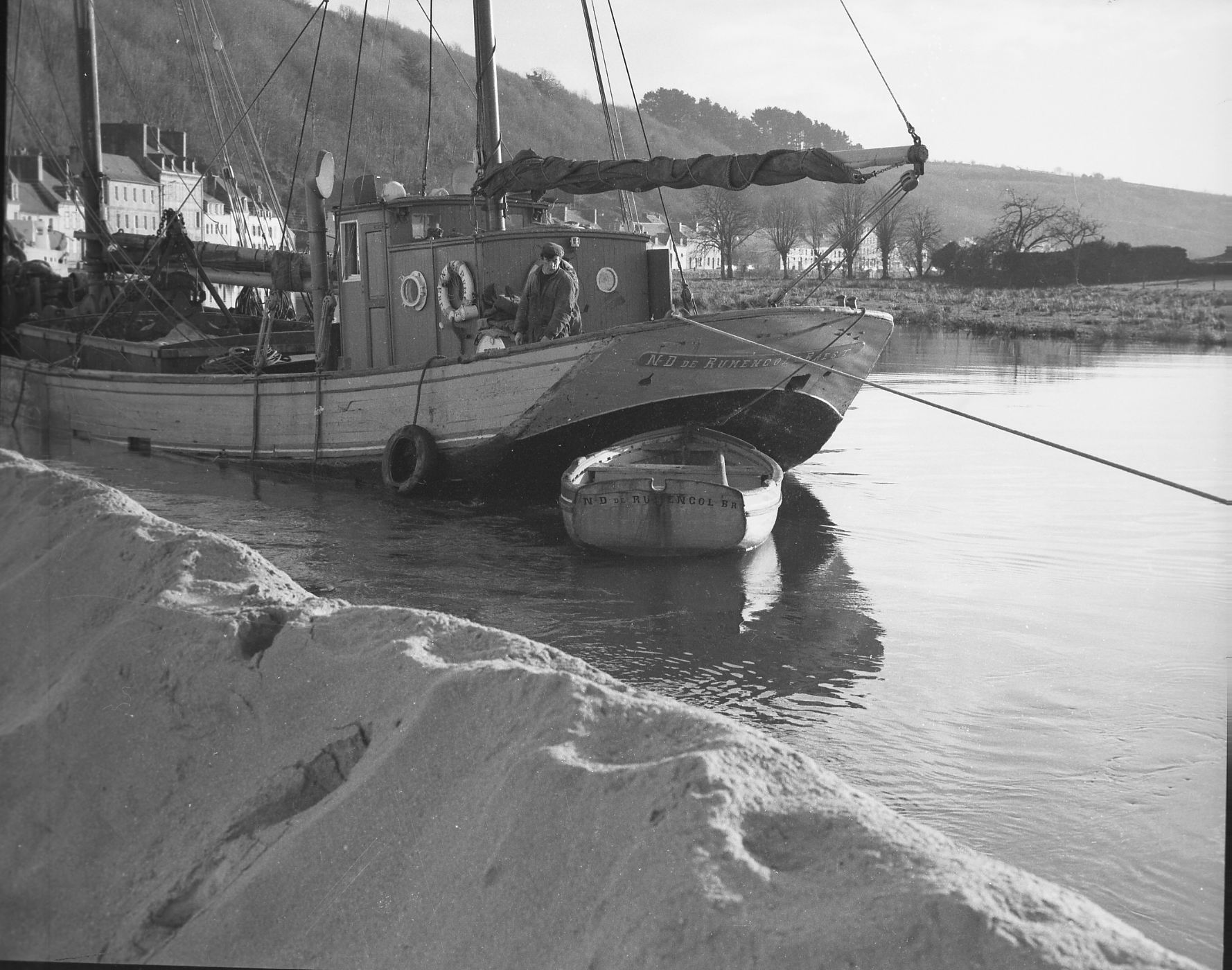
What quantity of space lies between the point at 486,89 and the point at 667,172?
2312 mm

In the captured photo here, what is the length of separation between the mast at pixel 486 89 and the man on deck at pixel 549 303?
0.74 m

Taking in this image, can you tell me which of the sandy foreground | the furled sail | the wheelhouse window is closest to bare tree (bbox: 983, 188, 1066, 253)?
Answer: the furled sail

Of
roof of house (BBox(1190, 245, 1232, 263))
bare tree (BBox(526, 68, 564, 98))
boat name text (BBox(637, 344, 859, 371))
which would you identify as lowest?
boat name text (BBox(637, 344, 859, 371))

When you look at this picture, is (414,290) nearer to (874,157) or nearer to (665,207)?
(665,207)

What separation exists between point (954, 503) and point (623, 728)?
7.70 metres

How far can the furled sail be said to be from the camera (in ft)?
23.1

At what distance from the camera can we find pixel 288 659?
3.00 metres

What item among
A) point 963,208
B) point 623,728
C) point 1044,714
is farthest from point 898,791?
point 963,208

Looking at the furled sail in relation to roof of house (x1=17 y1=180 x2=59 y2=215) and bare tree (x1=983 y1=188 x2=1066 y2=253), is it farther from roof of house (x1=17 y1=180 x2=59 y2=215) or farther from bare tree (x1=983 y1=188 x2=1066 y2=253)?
roof of house (x1=17 y1=180 x2=59 y2=215)

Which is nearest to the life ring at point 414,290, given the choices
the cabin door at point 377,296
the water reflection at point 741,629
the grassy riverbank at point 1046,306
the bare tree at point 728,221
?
the cabin door at point 377,296

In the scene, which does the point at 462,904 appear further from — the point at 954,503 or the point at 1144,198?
the point at 954,503

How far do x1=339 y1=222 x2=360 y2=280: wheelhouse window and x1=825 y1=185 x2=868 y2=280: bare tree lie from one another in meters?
4.42

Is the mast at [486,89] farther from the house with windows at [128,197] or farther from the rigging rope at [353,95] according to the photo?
the house with windows at [128,197]

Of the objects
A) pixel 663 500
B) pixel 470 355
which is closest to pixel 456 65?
pixel 470 355
